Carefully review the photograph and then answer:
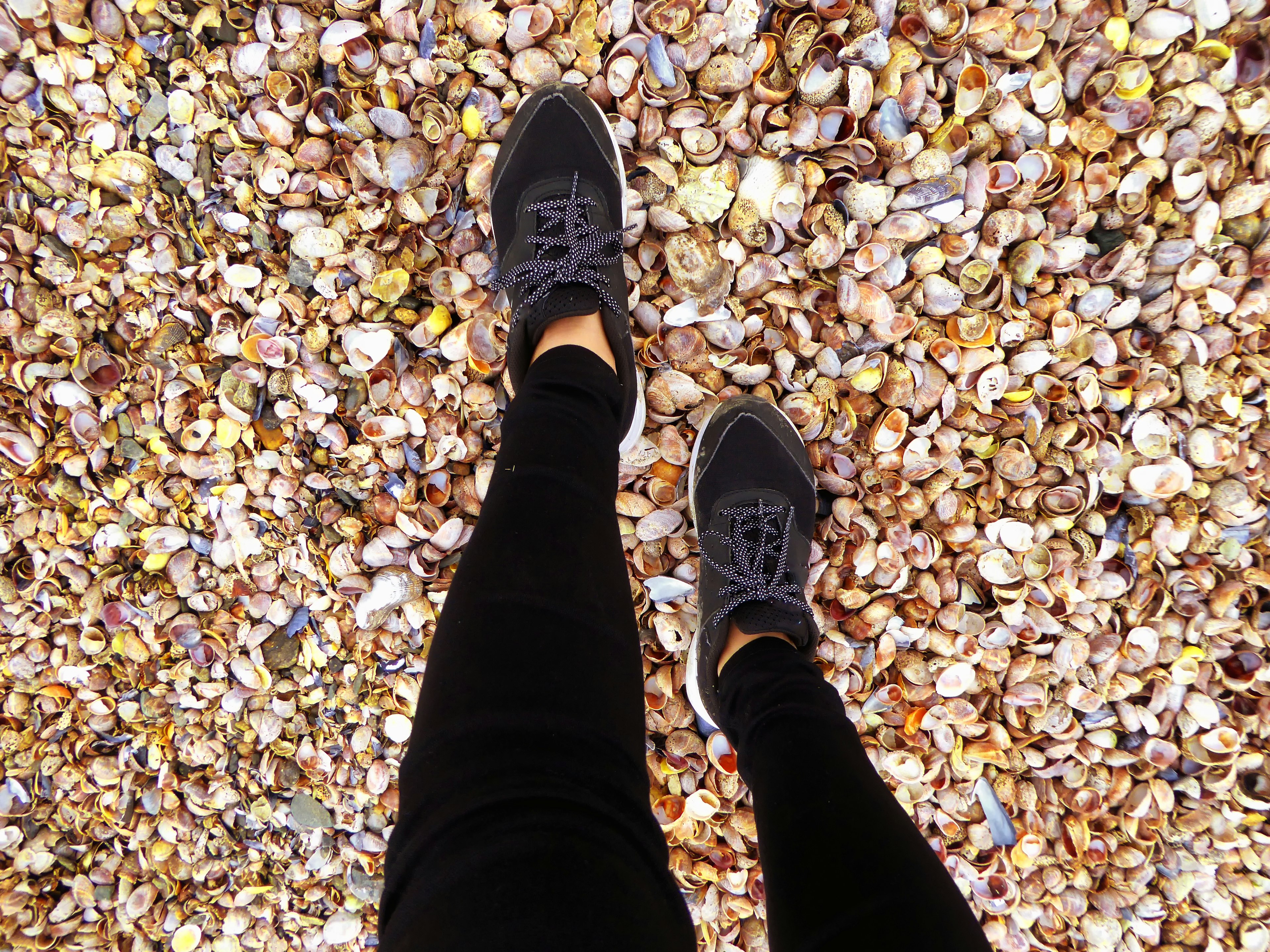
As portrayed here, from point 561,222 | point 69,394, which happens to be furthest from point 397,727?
point 561,222

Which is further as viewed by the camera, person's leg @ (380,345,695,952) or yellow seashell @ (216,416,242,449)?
yellow seashell @ (216,416,242,449)

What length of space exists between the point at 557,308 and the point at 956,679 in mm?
1137

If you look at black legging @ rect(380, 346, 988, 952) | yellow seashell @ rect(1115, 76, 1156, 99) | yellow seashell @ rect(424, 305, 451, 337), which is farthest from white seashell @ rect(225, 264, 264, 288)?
yellow seashell @ rect(1115, 76, 1156, 99)

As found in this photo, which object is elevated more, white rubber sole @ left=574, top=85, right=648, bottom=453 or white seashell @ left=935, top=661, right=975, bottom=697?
white rubber sole @ left=574, top=85, right=648, bottom=453

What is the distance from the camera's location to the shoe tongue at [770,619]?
1173 mm

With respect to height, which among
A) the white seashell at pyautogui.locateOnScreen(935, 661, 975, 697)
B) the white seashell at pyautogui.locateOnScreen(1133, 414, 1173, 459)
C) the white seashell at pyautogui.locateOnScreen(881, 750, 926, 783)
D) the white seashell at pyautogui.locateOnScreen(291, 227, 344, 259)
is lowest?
the white seashell at pyautogui.locateOnScreen(881, 750, 926, 783)

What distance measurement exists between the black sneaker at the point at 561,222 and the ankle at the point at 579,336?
0.01 m

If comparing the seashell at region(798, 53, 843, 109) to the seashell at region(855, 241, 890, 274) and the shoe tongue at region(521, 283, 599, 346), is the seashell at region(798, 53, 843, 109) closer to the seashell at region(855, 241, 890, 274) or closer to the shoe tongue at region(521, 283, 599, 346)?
the seashell at region(855, 241, 890, 274)

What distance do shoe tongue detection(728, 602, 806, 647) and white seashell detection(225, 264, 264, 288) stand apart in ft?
3.93

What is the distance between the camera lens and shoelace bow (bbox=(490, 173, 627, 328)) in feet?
3.98

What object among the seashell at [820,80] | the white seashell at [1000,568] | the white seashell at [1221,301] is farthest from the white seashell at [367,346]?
the white seashell at [1221,301]

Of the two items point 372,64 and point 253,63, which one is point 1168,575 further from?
point 253,63

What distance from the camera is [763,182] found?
1242 millimetres

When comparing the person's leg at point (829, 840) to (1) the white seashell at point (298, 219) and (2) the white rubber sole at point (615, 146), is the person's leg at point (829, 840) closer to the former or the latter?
(2) the white rubber sole at point (615, 146)
